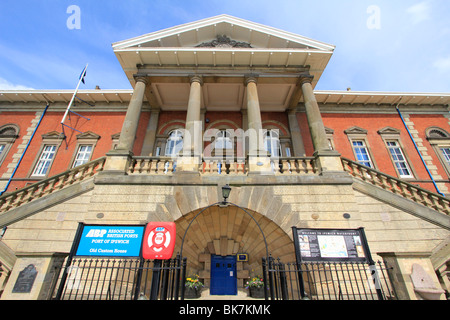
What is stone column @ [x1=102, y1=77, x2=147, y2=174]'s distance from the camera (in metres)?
8.69

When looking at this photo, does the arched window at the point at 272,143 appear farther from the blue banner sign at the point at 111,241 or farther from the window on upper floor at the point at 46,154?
the window on upper floor at the point at 46,154

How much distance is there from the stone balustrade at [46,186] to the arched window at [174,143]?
4585 millimetres

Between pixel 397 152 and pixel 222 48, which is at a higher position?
pixel 222 48

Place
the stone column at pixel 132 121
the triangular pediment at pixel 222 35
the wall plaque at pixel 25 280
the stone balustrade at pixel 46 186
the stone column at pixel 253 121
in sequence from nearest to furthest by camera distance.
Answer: the wall plaque at pixel 25 280 < the stone balustrade at pixel 46 186 < the stone column at pixel 253 121 < the stone column at pixel 132 121 < the triangular pediment at pixel 222 35

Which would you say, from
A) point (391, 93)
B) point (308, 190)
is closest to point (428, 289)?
point (308, 190)

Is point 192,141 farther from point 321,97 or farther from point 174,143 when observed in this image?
point 321,97

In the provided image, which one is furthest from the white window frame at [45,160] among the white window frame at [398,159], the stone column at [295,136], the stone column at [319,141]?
the white window frame at [398,159]

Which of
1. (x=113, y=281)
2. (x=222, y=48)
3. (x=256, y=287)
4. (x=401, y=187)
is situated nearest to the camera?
(x=113, y=281)

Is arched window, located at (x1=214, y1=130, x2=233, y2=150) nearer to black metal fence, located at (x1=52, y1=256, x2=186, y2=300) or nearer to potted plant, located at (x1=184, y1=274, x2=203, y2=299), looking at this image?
potted plant, located at (x1=184, y1=274, x2=203, y2=299)

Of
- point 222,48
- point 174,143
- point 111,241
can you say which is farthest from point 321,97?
point 111,241

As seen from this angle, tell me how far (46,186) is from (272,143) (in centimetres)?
1173

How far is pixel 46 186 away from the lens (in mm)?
8781

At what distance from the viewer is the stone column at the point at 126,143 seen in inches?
342

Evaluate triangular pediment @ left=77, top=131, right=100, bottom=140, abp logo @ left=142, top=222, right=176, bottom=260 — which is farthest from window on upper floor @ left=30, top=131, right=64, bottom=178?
abp logo @ left=142, top=222, right=176, bottom=260
